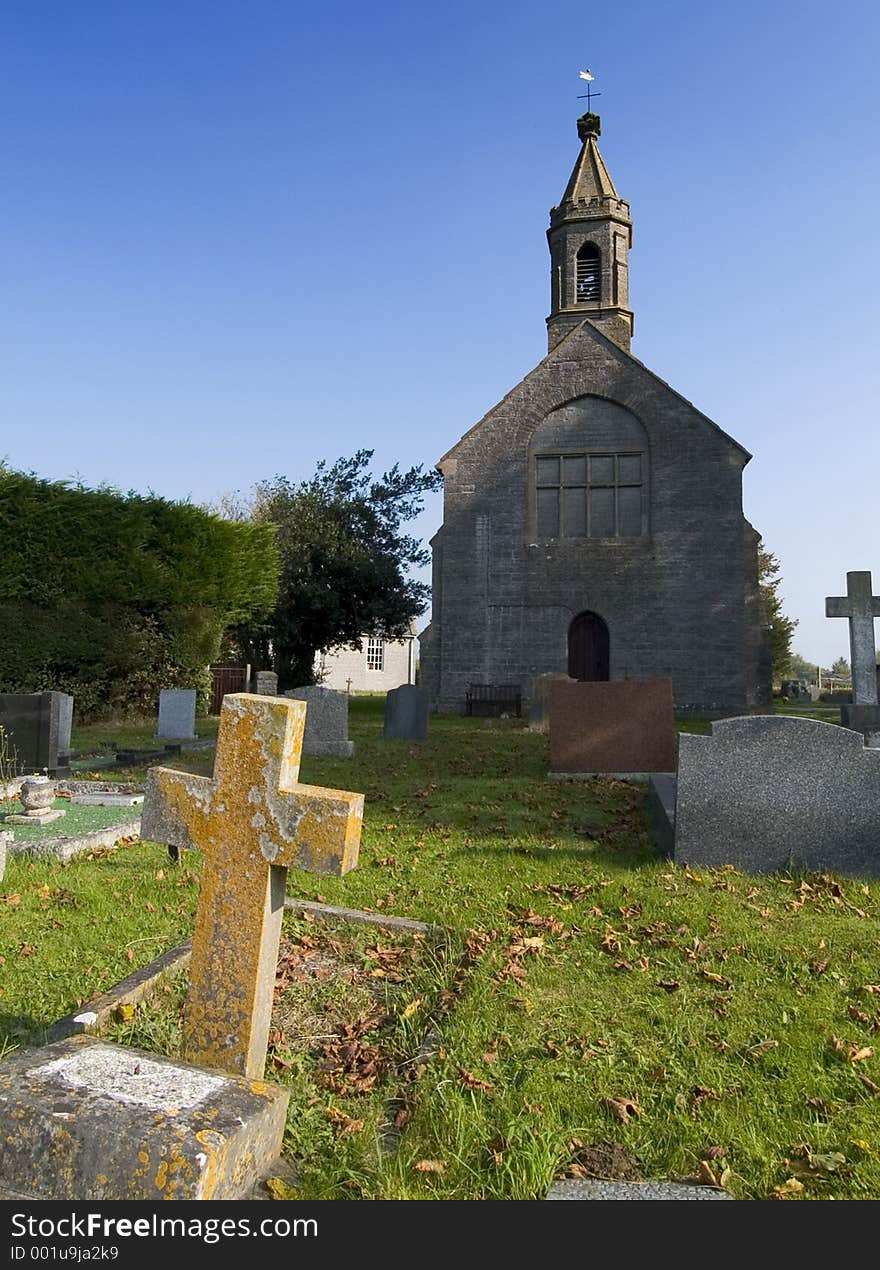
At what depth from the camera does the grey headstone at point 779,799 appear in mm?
6191

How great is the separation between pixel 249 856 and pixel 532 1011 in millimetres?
1642

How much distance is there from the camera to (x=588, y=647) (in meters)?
24.3

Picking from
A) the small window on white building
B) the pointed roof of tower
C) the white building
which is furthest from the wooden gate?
the small window on white building

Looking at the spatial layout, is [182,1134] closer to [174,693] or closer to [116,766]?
[116,766]

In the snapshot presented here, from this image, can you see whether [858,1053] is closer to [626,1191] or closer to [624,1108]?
[624,1108]

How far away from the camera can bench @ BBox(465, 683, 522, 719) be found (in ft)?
76.3

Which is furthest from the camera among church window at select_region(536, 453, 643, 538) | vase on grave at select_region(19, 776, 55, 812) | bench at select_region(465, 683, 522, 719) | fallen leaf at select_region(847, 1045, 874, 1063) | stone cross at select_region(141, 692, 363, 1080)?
church window at select_region(536, 453, 643, 538)

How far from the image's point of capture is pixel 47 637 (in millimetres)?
18703

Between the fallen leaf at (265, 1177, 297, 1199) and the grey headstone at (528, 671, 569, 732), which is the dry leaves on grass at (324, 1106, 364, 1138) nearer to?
the fallen leaf at (265, 1177, 297, 1199)

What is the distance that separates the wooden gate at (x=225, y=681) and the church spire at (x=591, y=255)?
14092 mm

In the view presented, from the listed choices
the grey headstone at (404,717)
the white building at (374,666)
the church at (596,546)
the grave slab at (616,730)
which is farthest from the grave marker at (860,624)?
the white building at (374,666)

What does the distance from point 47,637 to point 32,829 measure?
477 inches

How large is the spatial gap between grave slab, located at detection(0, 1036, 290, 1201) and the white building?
49.0 m
